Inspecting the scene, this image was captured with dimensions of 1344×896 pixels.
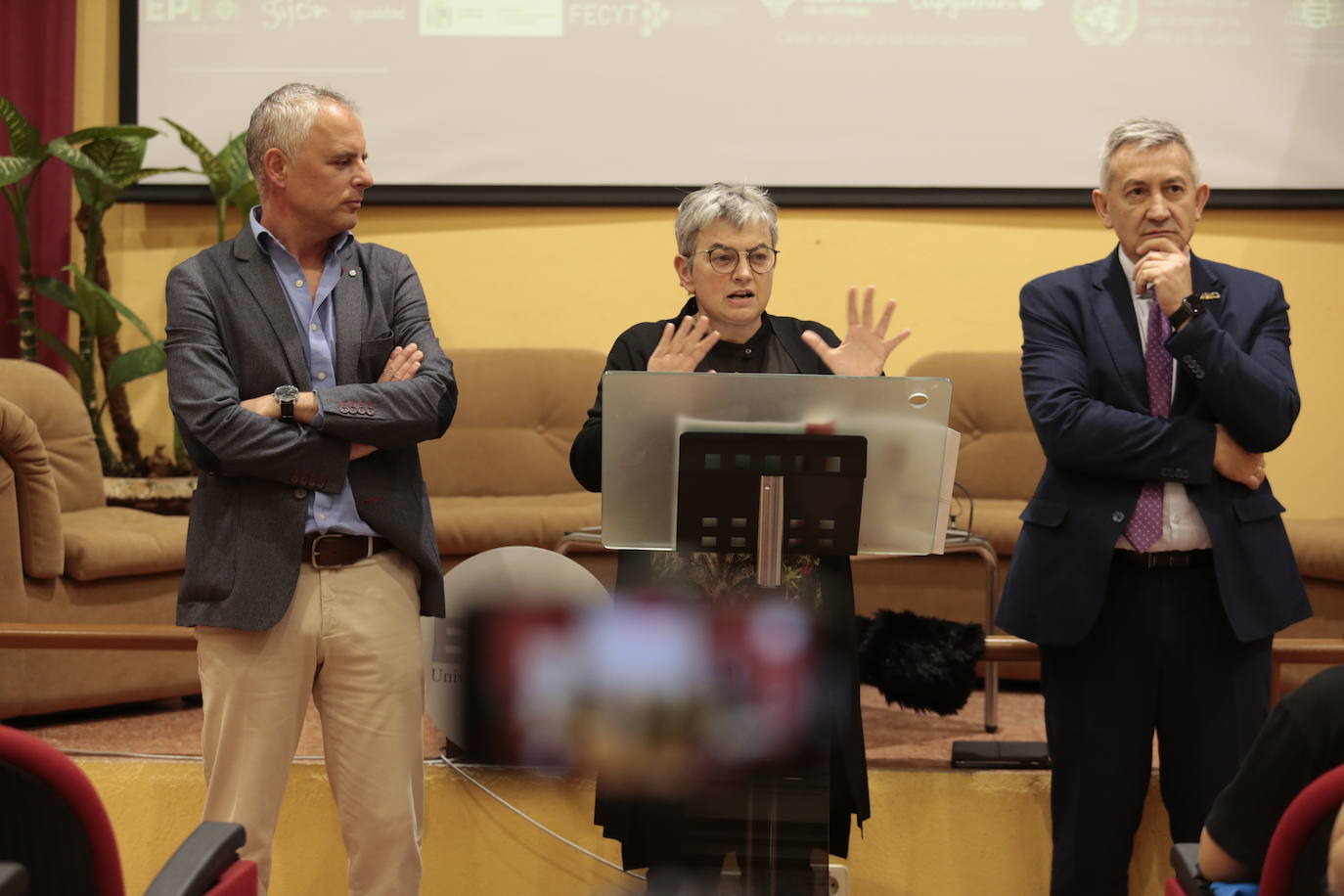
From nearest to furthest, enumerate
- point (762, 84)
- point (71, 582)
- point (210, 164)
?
point (71, 582)
point (210, 164)
point (762, 84)

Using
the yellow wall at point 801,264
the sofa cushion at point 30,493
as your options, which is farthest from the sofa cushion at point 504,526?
the yellow wall at point 801,264

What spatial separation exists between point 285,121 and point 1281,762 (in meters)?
1.76

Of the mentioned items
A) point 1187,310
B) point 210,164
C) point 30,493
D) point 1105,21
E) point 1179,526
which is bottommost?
point 30,493

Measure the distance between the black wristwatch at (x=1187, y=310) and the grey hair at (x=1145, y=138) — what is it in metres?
0.28

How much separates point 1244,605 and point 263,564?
159 centimetres

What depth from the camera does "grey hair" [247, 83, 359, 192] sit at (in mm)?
2219

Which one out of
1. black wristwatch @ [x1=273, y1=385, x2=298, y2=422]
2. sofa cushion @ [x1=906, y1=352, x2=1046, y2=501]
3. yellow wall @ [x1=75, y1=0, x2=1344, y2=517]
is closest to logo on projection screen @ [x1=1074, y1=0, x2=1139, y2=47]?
yellow wall @ [x1=75, y1=0, x2=1344, y2=517]

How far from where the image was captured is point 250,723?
7.04ft

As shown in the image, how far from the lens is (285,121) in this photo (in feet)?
7.30

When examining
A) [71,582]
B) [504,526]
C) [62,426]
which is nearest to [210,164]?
[62,426]

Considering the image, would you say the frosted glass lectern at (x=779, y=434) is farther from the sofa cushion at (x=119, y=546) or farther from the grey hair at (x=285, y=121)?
the sofa cushion at (x=119, y=546)

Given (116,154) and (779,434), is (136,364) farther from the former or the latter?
(779,434)

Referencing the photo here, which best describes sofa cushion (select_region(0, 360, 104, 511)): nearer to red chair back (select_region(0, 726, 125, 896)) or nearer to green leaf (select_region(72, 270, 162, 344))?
green leaf (select_region(72, 270, 162, 344))

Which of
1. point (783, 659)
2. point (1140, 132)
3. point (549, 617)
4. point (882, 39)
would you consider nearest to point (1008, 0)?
point (882, 39)
